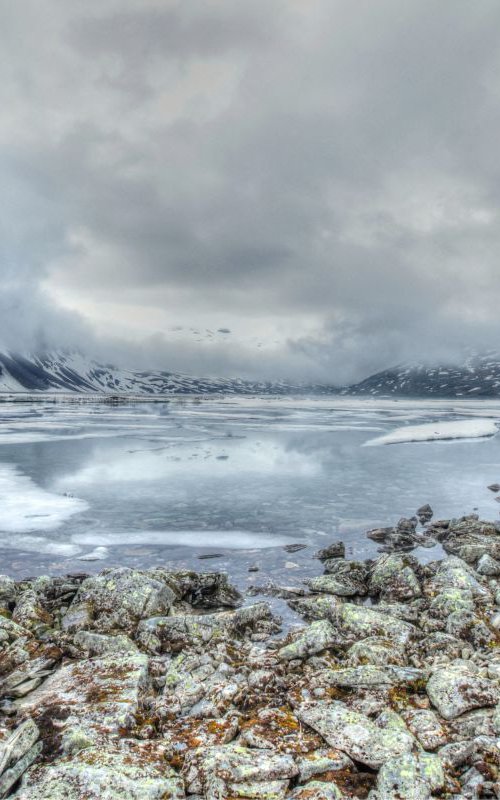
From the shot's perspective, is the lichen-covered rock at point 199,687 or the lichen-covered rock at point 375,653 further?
the lichen-covered rock at point 375,653

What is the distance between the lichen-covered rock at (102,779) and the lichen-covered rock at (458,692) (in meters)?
3.20

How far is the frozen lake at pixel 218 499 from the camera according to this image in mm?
12820

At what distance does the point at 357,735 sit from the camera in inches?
197

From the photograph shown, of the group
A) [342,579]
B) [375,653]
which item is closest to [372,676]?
[375,653]

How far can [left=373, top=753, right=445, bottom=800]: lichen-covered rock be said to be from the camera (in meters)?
4.23

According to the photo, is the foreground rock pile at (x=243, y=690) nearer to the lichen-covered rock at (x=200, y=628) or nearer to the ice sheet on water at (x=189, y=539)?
the lichen-covered rock at (x=200, y=628)

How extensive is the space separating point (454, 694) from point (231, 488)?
15.8 m

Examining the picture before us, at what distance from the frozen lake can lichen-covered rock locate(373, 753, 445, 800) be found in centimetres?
655

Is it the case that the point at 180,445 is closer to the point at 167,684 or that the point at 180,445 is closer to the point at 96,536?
the point at 96,536

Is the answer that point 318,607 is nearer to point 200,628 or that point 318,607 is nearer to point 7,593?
point 200,628

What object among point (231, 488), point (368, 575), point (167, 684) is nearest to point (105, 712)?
point (167, 684)

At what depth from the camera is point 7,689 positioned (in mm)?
6238

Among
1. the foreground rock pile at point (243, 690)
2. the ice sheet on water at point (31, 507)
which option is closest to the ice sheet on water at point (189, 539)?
the ice sheet on water at point (31, 507)

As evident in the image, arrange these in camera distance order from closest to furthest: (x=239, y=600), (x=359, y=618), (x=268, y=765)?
(x=268, y=765)
(x=359, y=618)
(x=239, y=600)
